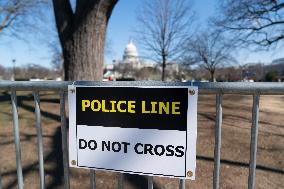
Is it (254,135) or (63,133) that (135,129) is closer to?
(63,133)

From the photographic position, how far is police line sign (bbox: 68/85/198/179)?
1.74 metres

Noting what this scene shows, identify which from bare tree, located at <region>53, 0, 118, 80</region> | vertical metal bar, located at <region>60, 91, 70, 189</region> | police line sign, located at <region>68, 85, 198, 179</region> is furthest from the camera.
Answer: bare tree, located at <region>53, 0, 118, 80</region>

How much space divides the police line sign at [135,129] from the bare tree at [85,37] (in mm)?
6569

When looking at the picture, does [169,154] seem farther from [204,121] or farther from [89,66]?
[89,66]

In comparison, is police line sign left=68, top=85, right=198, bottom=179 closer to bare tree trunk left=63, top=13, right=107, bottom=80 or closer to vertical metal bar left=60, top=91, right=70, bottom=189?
vertical metal bar left=60, top=91, right=70, bottom=189

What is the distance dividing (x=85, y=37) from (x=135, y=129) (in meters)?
6.89

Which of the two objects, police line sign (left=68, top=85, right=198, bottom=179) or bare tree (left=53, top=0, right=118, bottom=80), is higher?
bare tree (left=53, top=0, right=118, bottom=80)

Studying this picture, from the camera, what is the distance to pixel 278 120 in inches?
304

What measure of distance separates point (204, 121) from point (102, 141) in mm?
5462

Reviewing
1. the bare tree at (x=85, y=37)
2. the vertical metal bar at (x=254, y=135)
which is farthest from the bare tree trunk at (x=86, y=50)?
the vertical metal bar at (x=254, y=135)

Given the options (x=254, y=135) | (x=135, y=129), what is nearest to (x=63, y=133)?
(x=135, y=129)

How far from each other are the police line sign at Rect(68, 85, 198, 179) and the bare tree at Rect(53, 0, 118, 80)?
6569mm

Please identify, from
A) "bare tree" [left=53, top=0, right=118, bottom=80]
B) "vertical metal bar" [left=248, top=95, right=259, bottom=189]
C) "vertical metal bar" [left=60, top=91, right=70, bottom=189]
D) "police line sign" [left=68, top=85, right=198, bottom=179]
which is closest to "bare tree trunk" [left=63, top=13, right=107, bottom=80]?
"bare tree" [left=53, top=0, right=118, bottom=80]

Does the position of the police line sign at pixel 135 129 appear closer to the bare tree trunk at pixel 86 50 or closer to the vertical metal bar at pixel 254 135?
the vertical metal bar at pixel 254 135
